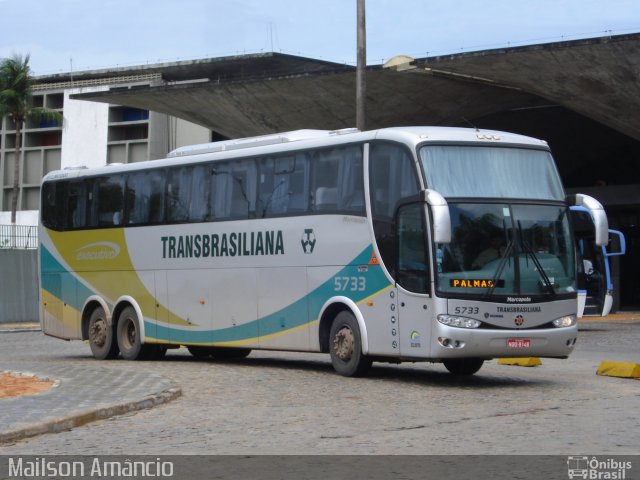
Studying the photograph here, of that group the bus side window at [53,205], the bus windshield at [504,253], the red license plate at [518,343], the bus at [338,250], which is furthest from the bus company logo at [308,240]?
the bus side window at [53,205]

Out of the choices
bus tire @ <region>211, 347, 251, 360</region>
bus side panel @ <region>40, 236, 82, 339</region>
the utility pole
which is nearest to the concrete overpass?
the utility pole

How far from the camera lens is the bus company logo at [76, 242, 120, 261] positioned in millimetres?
22047

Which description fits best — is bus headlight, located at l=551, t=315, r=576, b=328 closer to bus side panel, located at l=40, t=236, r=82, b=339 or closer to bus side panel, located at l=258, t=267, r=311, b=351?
bus side panel, located at l=258, t=267, r=311, b=351

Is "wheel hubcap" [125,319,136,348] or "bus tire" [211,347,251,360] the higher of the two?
"wheel hubcap" [125,319,136,348]

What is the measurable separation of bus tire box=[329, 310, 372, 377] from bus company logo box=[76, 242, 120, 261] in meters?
6.27

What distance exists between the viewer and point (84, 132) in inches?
3356

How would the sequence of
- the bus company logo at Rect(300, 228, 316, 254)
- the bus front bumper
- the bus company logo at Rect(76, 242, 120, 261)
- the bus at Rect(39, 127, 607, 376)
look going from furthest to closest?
the bus company logo at Rect(76, 242, 120, 261) → the bus company logo at Rect(300, 228, 316, 254) → the bus at Rect(39, 127, 607, 376) → the bus front bumper

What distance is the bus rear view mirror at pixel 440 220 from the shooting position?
47.6ft

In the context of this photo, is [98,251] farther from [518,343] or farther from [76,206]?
[518,343]

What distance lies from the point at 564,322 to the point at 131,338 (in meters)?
9.31

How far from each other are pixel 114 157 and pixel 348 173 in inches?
2733
